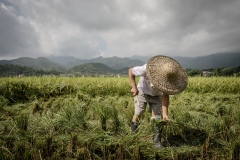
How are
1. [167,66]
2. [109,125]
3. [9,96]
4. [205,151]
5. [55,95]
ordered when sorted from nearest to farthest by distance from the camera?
[167,66] → [205,151] → [109,125] → [9,96] → [55,95]

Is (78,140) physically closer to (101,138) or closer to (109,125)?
(101,138)

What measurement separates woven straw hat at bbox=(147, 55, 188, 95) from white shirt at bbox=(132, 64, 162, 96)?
8.5 inches

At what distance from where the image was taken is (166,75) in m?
2.44

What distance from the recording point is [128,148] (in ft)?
8.36

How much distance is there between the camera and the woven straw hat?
95.5 inches

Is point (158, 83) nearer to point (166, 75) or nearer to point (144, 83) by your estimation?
point (166, 75)

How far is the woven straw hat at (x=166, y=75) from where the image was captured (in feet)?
7.96

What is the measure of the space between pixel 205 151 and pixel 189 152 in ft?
0.80

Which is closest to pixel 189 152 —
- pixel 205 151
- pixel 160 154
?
pixel 205 151

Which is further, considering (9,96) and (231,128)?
(9,96)

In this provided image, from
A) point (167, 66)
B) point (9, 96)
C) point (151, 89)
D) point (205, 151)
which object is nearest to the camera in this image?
point (167, 66)

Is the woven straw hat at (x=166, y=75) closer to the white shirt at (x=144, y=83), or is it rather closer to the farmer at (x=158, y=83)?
the farmer at (x=158, y=83)

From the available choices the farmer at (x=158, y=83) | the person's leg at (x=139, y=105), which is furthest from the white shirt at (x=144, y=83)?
the person's leg at (x=139, y=105)

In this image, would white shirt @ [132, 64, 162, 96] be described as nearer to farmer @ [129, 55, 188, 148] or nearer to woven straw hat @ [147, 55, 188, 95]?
farmer @ [129, 55, 188, 148]
